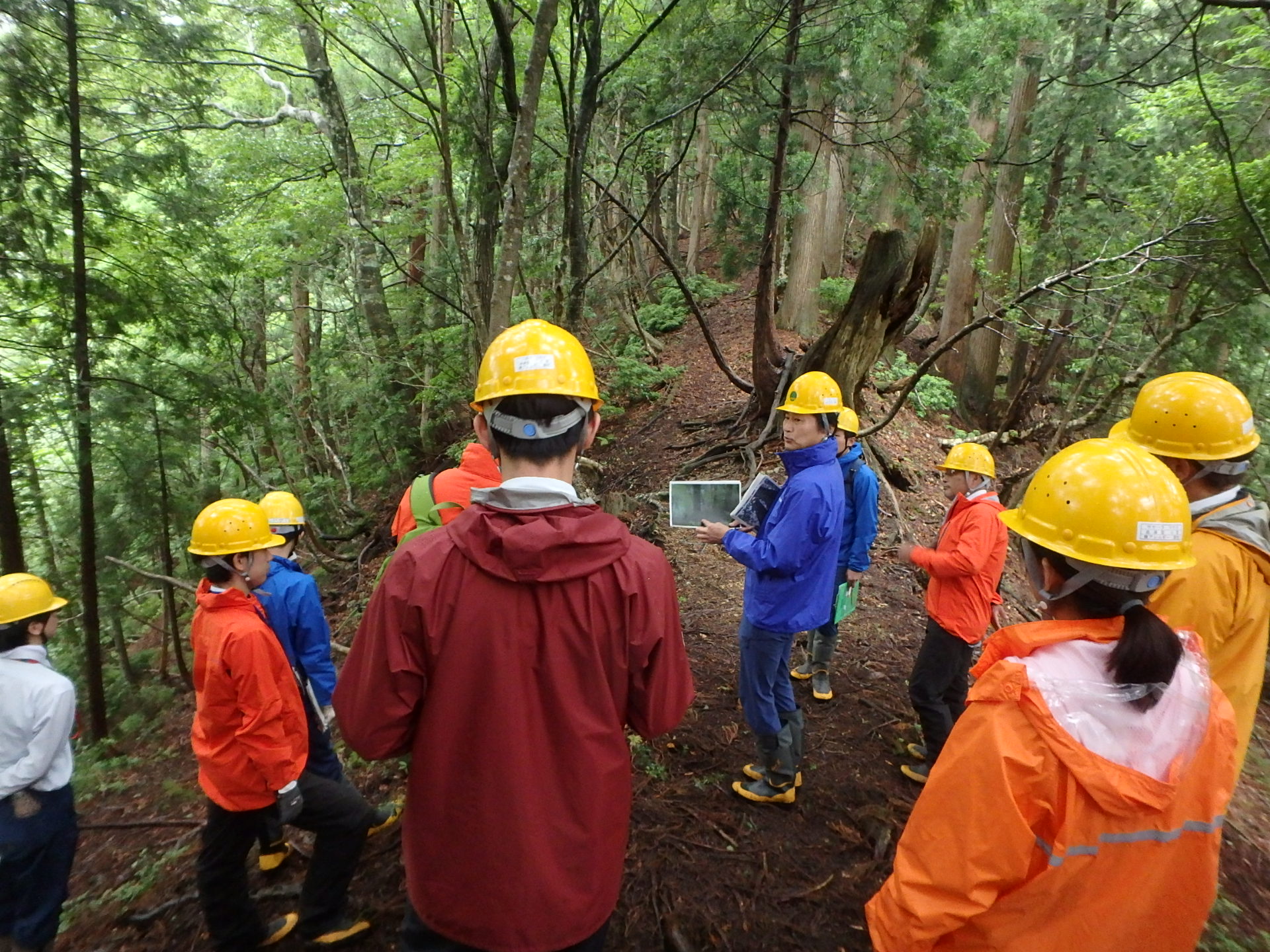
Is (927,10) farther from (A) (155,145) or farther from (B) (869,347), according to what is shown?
(A) (155,145)

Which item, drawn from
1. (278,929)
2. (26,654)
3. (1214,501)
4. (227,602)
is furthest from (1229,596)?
(26,654)

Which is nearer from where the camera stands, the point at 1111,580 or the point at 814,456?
the point at 1111,580

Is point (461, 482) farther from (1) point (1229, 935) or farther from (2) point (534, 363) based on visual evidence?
(1) point (1229, 935)

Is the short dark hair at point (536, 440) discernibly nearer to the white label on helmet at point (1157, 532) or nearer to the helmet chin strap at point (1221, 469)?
the white label on helmet at point (1157, 532)

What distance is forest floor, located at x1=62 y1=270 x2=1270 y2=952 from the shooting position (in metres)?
2.94

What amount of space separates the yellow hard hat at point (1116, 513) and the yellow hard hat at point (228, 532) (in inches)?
124

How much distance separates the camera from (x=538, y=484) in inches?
62.2

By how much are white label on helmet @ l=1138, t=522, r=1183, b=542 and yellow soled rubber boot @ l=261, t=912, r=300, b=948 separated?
379 cm

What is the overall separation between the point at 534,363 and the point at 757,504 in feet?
7.18

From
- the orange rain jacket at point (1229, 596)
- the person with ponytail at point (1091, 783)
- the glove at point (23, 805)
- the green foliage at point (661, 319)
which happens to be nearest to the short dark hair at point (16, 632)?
the glove at point (23, 805)

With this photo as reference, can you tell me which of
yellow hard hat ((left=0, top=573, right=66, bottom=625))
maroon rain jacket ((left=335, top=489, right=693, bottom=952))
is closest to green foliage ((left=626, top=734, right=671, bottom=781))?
maroon rain jacket ((left=335, top=489, right=693, bottom=952))

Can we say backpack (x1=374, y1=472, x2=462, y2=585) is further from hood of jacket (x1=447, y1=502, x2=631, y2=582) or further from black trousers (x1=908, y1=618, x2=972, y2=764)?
black trousers (x1=908, y1=618, x2=972, y2=764)

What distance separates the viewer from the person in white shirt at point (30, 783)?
2836 millimetres

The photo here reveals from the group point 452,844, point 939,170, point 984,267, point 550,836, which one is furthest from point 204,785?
point 984,267
